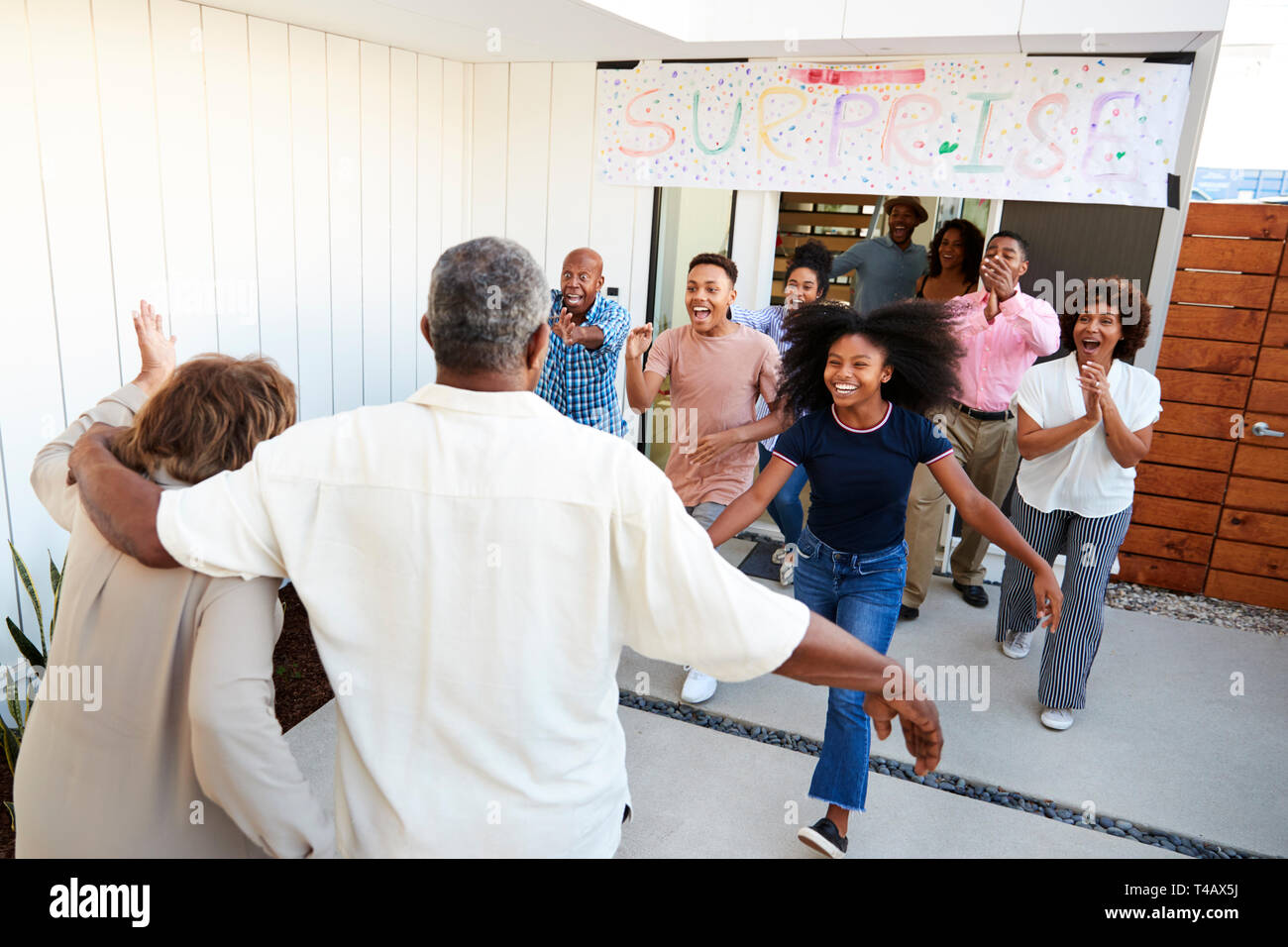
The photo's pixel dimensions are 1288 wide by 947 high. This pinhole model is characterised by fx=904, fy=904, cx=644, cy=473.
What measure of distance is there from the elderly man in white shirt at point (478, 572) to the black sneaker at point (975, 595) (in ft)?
12.1

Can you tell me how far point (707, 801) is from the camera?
3070 millimetres

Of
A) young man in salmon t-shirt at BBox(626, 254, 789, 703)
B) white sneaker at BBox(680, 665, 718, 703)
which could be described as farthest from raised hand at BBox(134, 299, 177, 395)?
white sneaker at BBox(680, 665, 718, 703)

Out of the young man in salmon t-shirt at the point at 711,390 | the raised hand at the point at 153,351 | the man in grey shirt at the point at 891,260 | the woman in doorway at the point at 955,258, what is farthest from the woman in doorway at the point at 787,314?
the raised hand at the point at 153,351

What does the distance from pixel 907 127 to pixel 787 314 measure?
1.34 m

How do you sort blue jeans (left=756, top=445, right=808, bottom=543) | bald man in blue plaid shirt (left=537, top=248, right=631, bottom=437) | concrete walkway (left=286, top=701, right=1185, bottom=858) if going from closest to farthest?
concrete walkway (left=286, top=701, right=1185, bottom=858), bald man in blue plaid shirt (left=537, top=248, right=631, bottom=437), blue jeans (left=756, top=445, right=808, bottom=543)

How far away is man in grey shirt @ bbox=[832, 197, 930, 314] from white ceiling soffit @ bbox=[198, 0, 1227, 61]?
789 millimetres

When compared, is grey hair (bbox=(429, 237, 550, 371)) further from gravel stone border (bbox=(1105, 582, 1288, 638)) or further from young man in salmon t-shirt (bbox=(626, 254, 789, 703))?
gravel stone border (bbox=(1105, 582, 1288, 638))

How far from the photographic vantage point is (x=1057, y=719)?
3.62 metres

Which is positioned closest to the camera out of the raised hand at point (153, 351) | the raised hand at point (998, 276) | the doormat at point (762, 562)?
the raised hand at point (153, 351)

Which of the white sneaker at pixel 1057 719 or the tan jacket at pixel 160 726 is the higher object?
the tan jacket at pixel 160 726

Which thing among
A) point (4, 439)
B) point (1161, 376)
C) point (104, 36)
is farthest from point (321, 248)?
point (1161, 376)

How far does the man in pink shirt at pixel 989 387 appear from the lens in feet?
13.9

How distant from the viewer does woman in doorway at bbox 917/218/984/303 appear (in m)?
4.72

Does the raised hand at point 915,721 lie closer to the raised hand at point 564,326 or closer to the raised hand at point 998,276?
the raised hand at point 564,326
